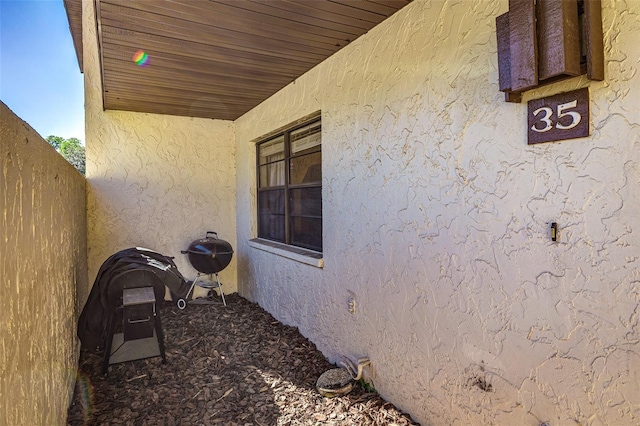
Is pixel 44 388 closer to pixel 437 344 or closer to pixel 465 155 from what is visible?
pixel 437 344

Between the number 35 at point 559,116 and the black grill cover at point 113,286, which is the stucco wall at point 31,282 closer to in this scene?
the black grill cover at point 113,286

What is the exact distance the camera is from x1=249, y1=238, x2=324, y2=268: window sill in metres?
3.86

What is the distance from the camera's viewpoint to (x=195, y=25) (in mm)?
2811

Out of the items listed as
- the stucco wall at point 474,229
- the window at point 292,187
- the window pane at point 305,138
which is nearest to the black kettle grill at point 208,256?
the window at point 292,187

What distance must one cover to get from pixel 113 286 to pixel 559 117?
3.86 metres

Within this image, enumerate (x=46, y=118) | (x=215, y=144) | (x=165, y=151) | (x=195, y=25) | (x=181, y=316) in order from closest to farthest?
(x=195, y=25), (x=181, y=316), (x=165, y=151), (x=215, y=144), (x=46, y=118)

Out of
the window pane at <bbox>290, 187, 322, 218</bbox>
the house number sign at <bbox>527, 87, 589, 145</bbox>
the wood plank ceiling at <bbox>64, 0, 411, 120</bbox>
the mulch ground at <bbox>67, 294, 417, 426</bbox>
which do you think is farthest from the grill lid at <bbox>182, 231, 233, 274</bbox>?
the house number sign at <bbox>527, 87, 589, 145</bbox>

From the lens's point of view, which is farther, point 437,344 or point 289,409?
point 289,409

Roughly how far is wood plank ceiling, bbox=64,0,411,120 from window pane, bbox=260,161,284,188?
0.99 m

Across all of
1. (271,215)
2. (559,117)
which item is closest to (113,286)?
(271,215)

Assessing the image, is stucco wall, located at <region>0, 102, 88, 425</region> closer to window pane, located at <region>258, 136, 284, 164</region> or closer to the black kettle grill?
window pane, located at <region>258, 136, 284, 164</region>

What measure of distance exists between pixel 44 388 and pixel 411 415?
90.3 inches

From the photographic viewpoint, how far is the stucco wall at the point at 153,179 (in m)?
5.34

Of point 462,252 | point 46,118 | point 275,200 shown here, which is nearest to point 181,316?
point 275,200
